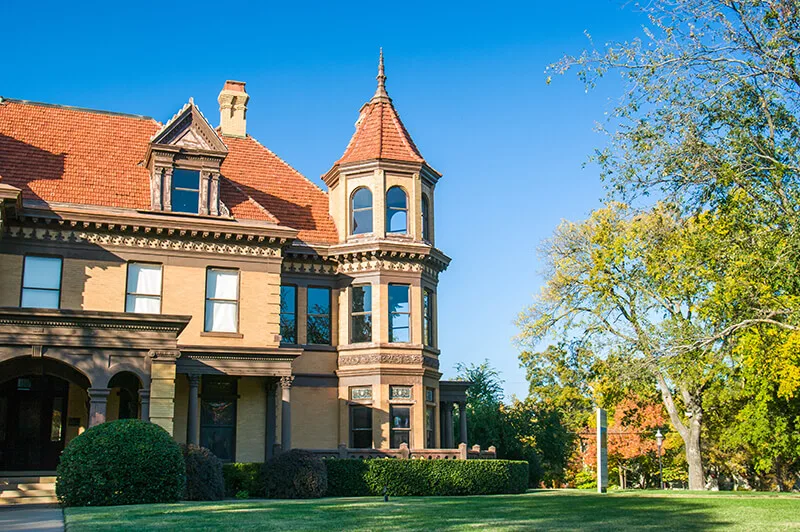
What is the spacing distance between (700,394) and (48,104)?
2973 cm

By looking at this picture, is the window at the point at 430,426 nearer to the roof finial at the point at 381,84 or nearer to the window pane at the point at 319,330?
the window pane at the point at 319,330

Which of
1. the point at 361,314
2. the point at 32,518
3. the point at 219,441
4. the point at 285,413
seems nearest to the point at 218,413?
the point at 219,441

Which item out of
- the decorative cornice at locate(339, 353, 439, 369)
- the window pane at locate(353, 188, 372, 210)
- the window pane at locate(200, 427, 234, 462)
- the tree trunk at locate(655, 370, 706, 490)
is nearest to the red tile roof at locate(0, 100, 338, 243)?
the window pane at locate(353, 188, 372, 210)

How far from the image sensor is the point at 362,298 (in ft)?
108

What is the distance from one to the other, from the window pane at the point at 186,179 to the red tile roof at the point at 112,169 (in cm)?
99

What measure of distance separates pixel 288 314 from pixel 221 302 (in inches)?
125

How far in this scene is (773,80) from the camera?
18219mm

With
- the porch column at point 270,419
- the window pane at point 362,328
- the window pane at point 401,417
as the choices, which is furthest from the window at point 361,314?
the porch column at point 270,419

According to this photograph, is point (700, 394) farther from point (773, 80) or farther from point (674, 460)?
point (773, 80)

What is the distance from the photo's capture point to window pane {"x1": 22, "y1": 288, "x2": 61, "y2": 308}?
1103 inches

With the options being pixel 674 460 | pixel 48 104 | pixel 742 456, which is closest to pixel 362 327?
pixel 48 104

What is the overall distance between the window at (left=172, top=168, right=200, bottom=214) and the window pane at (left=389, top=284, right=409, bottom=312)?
725 centimetres

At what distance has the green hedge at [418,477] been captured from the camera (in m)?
27.5

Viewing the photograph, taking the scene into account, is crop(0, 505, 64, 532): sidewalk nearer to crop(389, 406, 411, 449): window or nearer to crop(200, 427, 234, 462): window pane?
crop(200, 427, 234, 462): window pane
